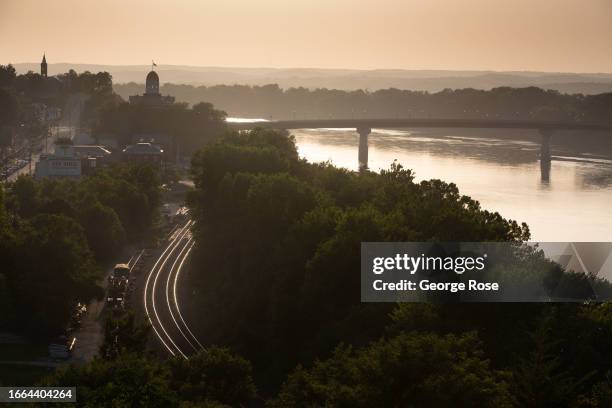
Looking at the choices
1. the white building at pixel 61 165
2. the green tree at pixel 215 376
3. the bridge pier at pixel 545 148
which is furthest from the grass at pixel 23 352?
the bridge pier at pixel 545 148

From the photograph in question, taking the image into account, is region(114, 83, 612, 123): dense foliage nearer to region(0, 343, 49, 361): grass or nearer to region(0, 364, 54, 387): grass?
region(0, 343, 49, 361): grass

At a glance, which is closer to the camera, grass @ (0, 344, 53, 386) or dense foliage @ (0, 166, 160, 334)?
grass @ (0, 344, 53, 386)

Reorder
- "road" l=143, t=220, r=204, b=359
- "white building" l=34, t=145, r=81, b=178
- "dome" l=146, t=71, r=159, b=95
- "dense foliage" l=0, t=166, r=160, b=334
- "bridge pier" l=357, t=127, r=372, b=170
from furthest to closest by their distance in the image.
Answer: "dome" l=146, t=71, r=159, b=95 → "bridge pier" l=357, t=127, r=372, b=170 → "white building" l=34, t=145, r=81, b=178 → "dense foliage" l=0, t=166, r=160, b=334 → "road" l=143, t=220, r=204, b=359

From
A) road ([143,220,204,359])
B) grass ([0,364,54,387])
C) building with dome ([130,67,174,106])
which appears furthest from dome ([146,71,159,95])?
grass ([0,364,54,387])

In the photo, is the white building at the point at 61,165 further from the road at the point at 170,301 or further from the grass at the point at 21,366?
the grass at the point at 21,366

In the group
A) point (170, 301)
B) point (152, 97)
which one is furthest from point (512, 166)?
point (170, 301)

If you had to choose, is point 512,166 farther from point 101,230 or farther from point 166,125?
point 101,230

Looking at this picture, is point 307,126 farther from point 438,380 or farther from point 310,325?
point 438,380
